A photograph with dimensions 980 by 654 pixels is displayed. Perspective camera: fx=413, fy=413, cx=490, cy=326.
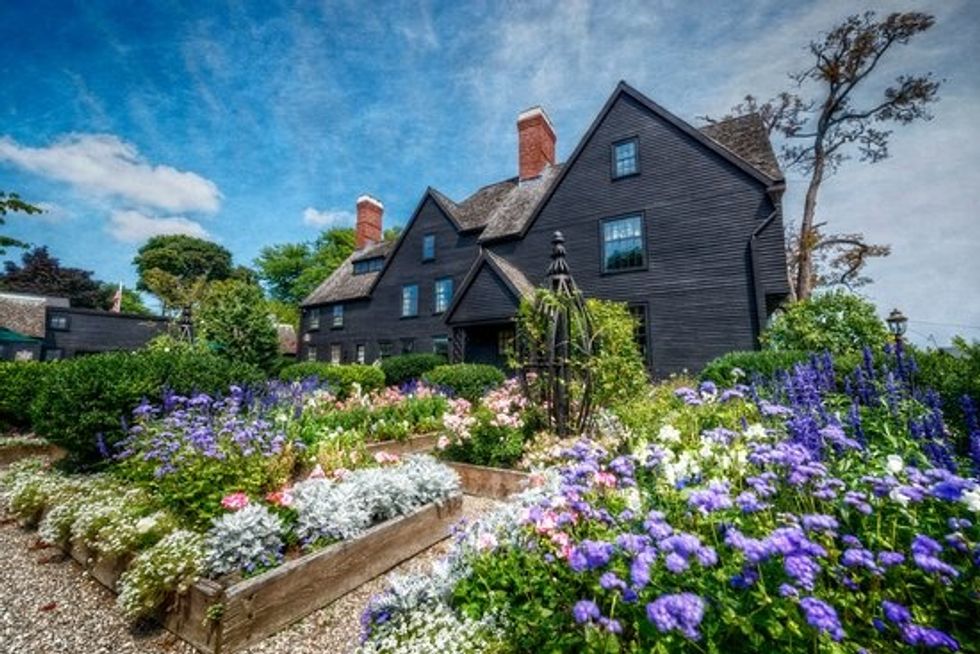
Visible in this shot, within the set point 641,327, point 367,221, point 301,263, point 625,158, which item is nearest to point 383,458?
point 641,327

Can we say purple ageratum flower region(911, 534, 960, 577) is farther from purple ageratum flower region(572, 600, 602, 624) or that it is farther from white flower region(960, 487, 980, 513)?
purple ageratum flower region(572, 600, 602, 624)

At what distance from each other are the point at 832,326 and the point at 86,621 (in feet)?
48.0

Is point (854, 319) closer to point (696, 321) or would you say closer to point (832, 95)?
point (696, 321)

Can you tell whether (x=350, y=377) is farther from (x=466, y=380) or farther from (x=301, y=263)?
(x=301, y=263)

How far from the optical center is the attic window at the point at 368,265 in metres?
27.1

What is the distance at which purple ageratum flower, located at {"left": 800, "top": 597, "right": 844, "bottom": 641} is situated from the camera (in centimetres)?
139

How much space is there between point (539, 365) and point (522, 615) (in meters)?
4.86

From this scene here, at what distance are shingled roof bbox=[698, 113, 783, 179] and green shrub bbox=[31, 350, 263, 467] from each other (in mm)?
16408

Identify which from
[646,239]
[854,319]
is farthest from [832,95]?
[854,319]

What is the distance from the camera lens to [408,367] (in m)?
18.9

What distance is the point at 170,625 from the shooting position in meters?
3.18

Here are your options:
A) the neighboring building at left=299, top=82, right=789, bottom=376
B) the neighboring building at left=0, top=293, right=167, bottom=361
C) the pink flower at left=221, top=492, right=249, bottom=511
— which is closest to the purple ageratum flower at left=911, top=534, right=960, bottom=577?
the pink flower at left=221, top=492, right=249, bottom=511

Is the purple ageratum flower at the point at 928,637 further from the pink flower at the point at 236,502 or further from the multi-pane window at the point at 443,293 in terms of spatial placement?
the multi-pane window at the point at 443,293

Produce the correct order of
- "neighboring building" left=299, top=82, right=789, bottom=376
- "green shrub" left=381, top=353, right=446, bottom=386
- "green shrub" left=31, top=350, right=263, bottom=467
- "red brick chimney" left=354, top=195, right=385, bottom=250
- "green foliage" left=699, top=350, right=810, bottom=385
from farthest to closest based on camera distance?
"red brick chimney" left=354, top=195, right=385, bottom=250, "green shrub" left=381, top=353, right=446, bottom=386, "neighboring building" left=299, top=82, right=789, bottom=376, "green foliage" left=699, top=350, right=810, bottom=385, "green shrub" left=31, top=350, right=263, bottom=467
